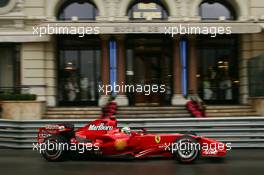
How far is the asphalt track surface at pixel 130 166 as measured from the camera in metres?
8.40

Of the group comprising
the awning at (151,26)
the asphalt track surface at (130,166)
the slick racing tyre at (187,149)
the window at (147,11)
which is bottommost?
the asphalt track surface at (130,166)

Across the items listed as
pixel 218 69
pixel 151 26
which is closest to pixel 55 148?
pixel 151 26

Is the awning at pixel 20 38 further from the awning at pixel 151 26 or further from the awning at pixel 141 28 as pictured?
the awning at pixel 151 26

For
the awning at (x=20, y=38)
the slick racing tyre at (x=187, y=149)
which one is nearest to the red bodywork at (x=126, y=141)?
the slick racing tyre at (x=187, y=149)

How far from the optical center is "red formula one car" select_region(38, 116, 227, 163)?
958cm

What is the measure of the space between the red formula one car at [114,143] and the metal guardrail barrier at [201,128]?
4.84ft

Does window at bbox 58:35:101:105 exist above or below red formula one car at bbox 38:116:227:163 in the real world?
above

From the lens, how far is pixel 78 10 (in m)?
20.6

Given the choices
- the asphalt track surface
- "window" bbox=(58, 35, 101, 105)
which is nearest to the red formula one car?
the asphalt track surface

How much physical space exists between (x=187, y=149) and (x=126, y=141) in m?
1.33

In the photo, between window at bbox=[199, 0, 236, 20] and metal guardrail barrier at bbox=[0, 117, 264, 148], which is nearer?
metal guardrail barrier at bbox=[0, 117, 264, 148]

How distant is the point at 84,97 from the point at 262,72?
7.93 metres

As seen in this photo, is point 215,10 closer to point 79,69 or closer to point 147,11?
point 147,11

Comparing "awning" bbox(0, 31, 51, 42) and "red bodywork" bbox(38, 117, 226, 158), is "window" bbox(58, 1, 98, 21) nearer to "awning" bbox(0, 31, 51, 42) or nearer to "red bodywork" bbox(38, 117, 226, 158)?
"awning" bbox(0, 31, 51, 42)
